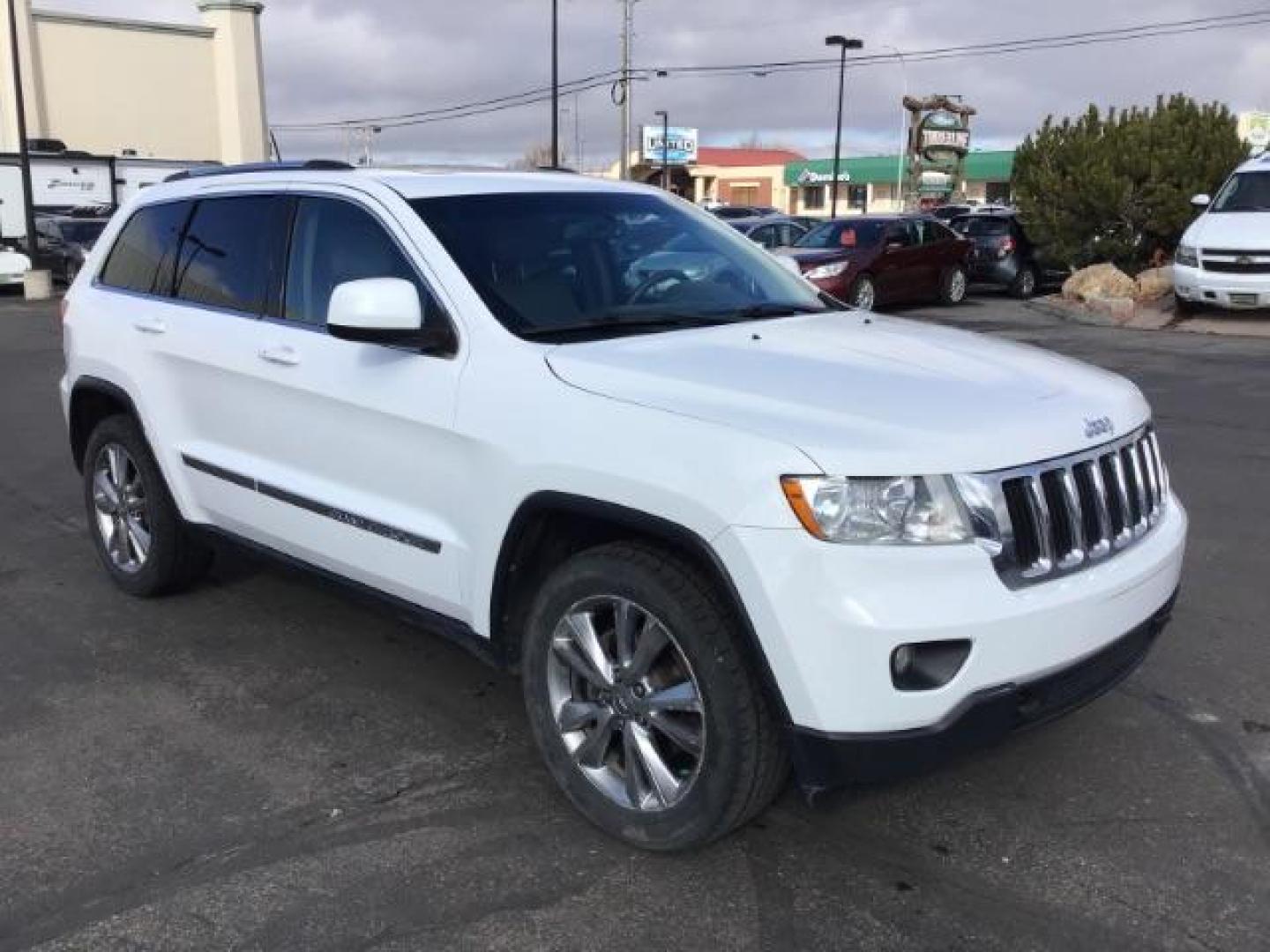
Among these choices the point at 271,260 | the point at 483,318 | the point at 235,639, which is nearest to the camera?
the point at 483,318

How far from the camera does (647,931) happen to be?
2.91 m

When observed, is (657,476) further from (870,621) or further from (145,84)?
(145,84)

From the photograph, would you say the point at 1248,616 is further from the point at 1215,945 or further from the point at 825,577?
the point at 825,577

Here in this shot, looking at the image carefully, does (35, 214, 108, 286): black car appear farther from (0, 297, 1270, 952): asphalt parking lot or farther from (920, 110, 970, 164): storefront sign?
(920, 110, 970, 164): storefront sign

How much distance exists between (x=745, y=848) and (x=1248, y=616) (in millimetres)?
2819

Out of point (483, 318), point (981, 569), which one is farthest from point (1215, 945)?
point (483, 318)

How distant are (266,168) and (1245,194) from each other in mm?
15060

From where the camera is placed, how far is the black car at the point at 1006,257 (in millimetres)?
21547

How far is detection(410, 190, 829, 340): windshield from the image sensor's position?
372cm

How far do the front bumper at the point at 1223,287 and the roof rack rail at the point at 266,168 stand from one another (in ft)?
45.7

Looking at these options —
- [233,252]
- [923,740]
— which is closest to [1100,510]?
[923,740]

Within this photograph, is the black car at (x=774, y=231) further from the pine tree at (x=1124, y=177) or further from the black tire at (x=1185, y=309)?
the black tire at (x=1185, y=309)

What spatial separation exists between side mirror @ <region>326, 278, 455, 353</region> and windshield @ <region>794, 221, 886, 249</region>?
49.0 feet

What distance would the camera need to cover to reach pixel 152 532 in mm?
5051
